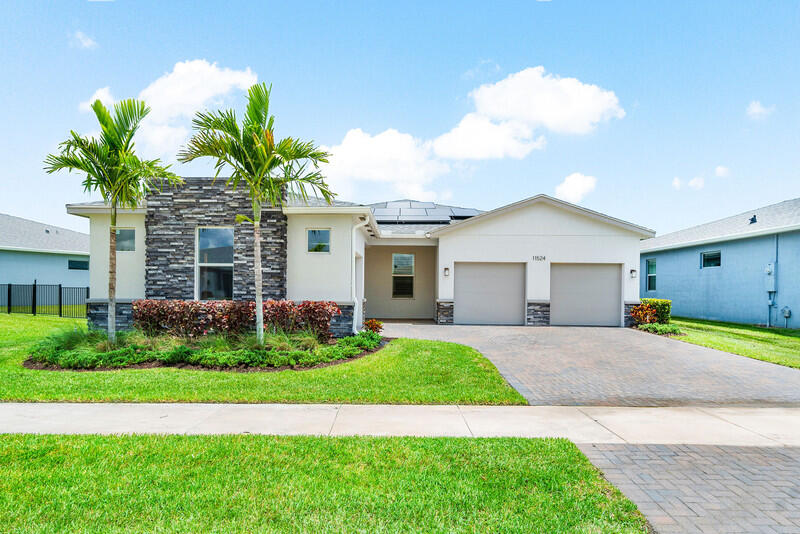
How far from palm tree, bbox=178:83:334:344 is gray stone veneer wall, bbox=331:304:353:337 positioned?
2672 mm

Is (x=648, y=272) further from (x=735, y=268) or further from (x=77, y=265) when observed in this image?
(x=77, y=265)

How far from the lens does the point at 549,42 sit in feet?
41.5

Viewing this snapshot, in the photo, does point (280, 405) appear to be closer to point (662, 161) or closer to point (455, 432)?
point (455, 432)

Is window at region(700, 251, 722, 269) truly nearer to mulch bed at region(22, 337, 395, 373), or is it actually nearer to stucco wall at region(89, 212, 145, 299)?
mulch bed at region(22, 337, 395, 373)

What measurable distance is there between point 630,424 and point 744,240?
17.2 meters

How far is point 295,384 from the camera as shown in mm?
6934

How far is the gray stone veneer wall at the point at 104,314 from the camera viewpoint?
11633 millimetres

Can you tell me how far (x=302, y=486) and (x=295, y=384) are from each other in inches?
140

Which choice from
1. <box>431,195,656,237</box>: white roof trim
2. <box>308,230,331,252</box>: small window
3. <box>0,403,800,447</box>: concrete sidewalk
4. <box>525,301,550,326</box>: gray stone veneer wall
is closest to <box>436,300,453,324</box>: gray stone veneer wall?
<box>431,195,656,237</box>: white roof trim

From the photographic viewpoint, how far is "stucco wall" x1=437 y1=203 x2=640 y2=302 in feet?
53.3

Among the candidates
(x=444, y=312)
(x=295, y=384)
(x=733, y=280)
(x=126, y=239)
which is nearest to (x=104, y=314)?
(x=126, y=239)

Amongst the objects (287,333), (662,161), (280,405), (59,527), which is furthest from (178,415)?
(662,161)

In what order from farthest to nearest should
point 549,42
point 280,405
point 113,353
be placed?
1. point 549,42
2. point 113,353
3. point 280,405

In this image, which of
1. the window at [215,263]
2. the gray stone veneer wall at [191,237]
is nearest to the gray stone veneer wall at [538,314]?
the gray stone veneer wall at [191,237]
